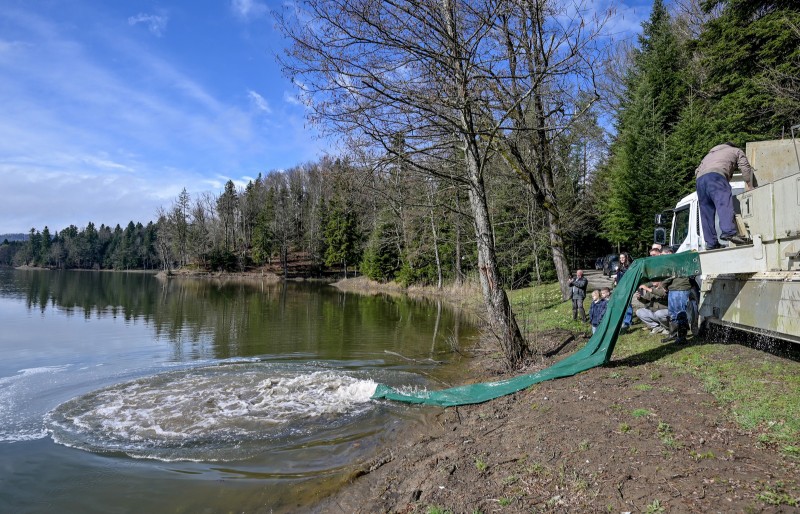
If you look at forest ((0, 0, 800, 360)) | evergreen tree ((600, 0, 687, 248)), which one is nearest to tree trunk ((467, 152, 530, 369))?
forest ((0, 0, 800, 360))

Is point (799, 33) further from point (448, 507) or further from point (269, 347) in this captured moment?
point (269, 347)

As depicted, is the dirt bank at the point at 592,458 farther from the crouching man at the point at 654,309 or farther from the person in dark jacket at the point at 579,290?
the person in dark jacket at the point at 579,290

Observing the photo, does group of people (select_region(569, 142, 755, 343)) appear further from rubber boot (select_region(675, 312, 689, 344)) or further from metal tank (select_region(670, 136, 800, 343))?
metal tank (select_region(670, 136, 800, 343))

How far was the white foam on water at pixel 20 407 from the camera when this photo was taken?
23.5ft

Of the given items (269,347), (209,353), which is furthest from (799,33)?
(209,353)

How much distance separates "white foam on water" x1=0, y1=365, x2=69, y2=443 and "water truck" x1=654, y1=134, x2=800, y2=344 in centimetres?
1025

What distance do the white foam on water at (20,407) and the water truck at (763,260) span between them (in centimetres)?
1025

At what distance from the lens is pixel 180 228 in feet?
260

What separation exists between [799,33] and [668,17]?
20.5 metres

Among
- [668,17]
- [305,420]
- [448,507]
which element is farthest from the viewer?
[668,17]

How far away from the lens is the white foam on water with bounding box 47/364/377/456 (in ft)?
22.6

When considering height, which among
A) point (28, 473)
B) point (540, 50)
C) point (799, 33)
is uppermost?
point (799, 33)

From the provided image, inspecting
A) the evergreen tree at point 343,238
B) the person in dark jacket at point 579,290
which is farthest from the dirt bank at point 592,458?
the evergreen tree at point 343,238

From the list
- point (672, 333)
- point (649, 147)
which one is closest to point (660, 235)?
point (672, 333)
